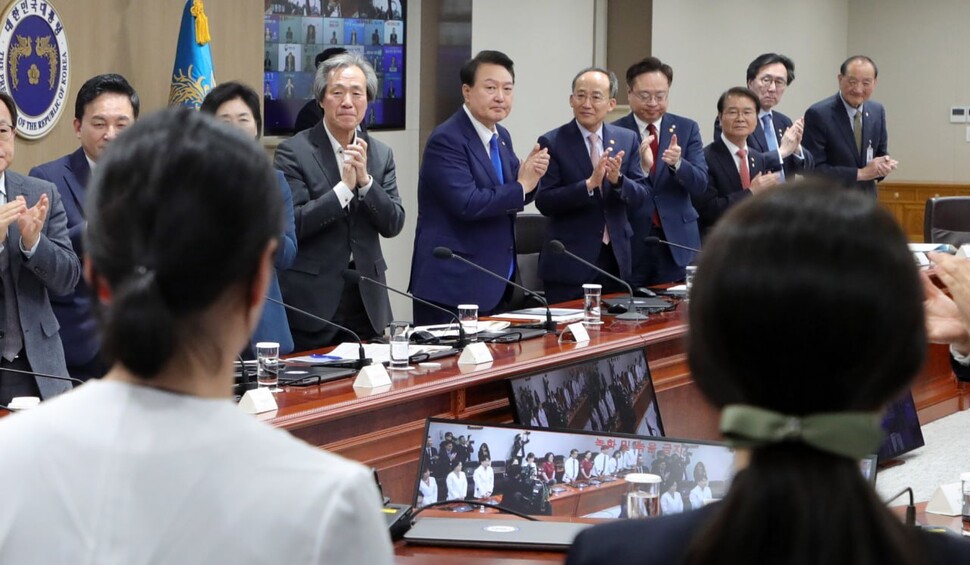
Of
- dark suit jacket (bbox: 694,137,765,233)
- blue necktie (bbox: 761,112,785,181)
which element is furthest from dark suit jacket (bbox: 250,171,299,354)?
blue necktie (bbox: 761,112,785,181)

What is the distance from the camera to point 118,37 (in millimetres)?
5176

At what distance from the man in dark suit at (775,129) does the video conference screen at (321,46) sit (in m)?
1.89

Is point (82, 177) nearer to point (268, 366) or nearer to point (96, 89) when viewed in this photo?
point (96, 89)

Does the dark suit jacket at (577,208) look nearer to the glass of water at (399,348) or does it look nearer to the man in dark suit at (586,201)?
the man in dark suit at (586,201)

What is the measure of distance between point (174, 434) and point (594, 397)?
9.24ft

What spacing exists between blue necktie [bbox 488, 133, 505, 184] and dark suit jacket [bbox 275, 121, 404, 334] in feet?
2.43

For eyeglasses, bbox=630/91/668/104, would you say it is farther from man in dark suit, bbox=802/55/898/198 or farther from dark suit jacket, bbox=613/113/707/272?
man in dark suit, bbox=802/55/898/198

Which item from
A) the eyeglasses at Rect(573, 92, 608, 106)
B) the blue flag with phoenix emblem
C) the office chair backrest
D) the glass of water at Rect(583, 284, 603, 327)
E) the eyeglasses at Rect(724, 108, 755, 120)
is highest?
the blue flag with phoenix emblem

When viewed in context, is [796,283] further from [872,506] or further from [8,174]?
[8,174]

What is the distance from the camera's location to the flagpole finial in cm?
531

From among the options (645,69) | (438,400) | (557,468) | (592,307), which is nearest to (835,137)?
(645,69)

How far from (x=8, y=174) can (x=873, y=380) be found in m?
3.14

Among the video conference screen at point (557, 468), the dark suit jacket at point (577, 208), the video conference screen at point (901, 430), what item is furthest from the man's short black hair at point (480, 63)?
the video conference screen at point (557, 468)

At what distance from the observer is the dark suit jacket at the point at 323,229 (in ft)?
14.8
